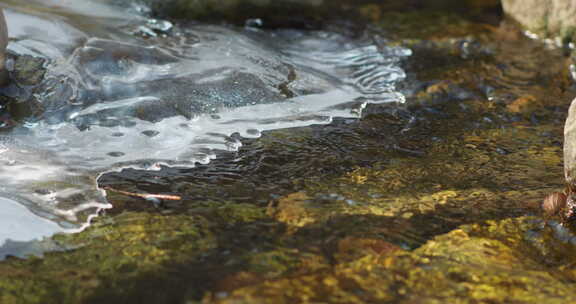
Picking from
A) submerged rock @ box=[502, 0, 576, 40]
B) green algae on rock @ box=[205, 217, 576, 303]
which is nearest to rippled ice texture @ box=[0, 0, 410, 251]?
green algae on rock @ box=[205, 217, 576, 303]

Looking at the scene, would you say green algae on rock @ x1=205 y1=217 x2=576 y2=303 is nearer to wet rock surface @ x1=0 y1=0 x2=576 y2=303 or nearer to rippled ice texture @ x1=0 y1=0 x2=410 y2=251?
wet rock surface @ x1=0 y1=0 x2=576 y2=303

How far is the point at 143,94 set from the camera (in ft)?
15.3

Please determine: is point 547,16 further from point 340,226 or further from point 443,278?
point 443,278

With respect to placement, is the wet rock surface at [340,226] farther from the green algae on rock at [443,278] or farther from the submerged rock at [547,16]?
the submerged rock at [547,16]

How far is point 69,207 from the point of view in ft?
10.5

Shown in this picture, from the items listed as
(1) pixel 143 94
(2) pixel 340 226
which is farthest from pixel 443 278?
(1) pixel 143 94

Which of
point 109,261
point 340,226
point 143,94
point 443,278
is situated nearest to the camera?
point 443,278

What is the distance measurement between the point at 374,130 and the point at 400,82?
1.24 m

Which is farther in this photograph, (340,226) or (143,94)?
(143,94)

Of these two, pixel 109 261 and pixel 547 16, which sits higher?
pixel 547 16

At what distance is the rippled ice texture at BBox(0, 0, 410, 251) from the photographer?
11.4 ft

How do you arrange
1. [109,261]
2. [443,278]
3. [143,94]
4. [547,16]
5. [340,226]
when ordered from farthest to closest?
[547,16]
[143,94]
[340,226]
[109,261]
[443,278]

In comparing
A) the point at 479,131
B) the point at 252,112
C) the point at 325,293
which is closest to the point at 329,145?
the point at 252,112

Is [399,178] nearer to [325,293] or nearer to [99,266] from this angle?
[325,293]
